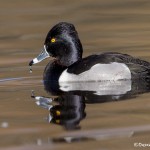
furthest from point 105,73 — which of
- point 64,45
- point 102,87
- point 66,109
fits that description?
point 66,109

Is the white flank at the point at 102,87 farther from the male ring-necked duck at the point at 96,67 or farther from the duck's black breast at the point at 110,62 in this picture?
the duck's black breast at the point at 110,62

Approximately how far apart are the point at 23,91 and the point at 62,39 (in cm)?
138

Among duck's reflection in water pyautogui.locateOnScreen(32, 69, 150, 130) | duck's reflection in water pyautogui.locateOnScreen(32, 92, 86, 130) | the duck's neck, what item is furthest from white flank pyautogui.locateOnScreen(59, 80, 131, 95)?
the duck's neck

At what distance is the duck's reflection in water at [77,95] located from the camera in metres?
9.52

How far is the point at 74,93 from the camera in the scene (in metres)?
11.1

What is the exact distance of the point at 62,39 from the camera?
12.3 m

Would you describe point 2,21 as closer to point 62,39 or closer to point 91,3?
point 91,3

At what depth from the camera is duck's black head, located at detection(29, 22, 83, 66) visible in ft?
40.2

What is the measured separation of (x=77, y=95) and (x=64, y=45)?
5.62 feet

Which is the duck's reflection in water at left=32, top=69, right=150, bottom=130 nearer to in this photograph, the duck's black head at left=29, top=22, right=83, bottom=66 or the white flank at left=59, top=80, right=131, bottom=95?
the white flank at left=59, top=80, right=131, bottom=95

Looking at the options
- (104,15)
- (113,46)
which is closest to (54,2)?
(104,15)

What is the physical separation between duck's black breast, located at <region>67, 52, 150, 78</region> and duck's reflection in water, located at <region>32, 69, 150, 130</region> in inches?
7.1

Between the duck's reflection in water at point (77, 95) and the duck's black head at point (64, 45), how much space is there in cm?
50

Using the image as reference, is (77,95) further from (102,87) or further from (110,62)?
(110,62)
